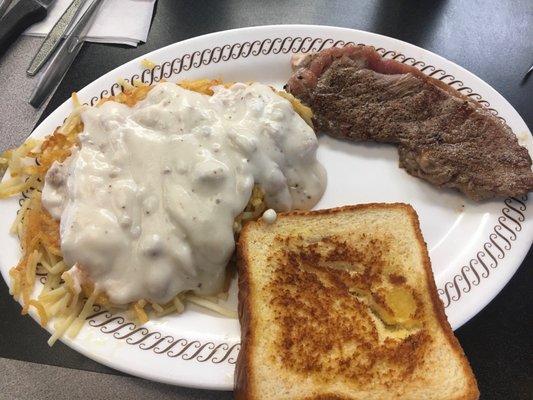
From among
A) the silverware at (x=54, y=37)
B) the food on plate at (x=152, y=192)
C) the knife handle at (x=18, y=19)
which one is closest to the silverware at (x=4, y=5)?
the knife handle at (x=18, y=19)

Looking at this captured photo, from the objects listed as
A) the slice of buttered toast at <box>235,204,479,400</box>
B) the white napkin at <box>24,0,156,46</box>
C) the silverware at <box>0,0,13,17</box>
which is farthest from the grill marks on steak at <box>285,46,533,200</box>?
the silverware at <box>0,0,13,17</box>

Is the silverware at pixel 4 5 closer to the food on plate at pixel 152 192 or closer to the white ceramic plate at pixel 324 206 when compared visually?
the white ceramic plate at pixel 324 206

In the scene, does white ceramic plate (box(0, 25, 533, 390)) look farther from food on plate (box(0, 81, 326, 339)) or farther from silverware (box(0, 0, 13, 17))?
silverware (box(0, 0, 13, 17))

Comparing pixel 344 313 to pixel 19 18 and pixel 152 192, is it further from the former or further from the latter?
pixel 19 18

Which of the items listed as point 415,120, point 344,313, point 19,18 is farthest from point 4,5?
point 344,313

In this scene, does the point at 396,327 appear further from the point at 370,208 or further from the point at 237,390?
the point at 237,390

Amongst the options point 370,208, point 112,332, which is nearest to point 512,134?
point 370,208
